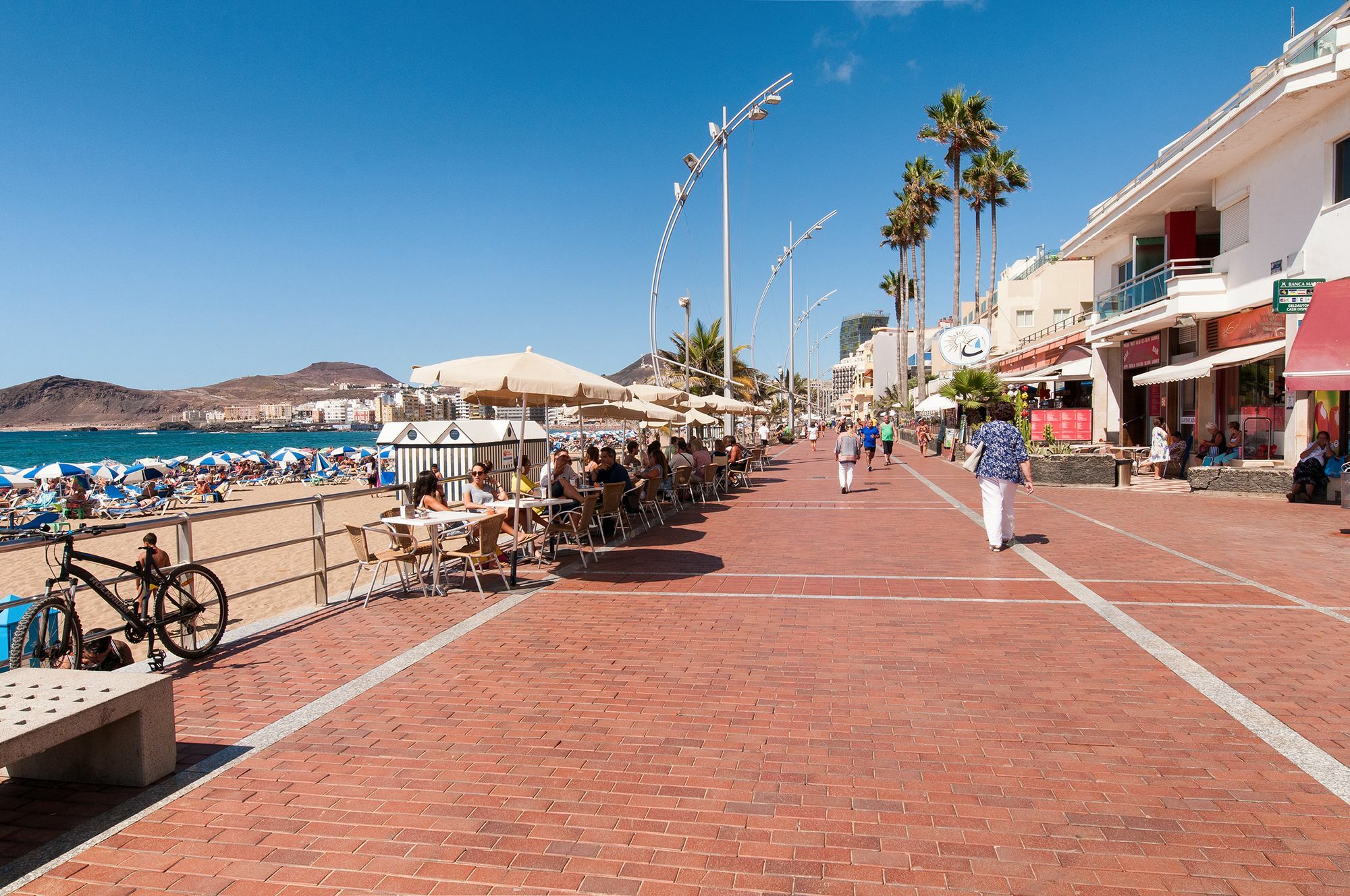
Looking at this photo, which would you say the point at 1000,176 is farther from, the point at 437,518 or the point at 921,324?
the point at 437,518

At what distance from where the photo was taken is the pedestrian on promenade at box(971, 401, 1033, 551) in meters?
9.30

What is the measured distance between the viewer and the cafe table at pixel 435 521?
7.23 metres

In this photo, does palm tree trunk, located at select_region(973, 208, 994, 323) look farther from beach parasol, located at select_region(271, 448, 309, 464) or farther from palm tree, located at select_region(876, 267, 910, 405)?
beach parasol, located at select_region(271, 448, 309, 464)

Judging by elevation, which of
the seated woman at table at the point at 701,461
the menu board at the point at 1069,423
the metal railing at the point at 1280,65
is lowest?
the seated woman at table at the point at 701,461

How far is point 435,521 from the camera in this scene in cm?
732

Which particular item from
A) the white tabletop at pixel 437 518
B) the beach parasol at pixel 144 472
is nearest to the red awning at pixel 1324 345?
the white tabletop at pixel 437 518

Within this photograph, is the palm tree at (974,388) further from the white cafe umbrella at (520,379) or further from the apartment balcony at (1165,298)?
the white cafe umbrella at (520,379)

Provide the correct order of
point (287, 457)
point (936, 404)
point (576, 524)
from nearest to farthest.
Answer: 1. point (576, 524)
2. point (936, 404)
3. point (287, 457)

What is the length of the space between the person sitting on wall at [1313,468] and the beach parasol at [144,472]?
4192cm

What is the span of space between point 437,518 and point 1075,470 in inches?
590

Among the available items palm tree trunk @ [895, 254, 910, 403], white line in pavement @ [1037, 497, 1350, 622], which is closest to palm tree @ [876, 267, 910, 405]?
palm tree trunk @ [895, 254, 910, 403]

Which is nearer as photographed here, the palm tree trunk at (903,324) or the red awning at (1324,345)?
the red awning at (1324,345)

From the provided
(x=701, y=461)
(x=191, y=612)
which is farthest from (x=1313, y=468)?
(x=191, y=612)

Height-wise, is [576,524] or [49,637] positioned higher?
[576,524]
